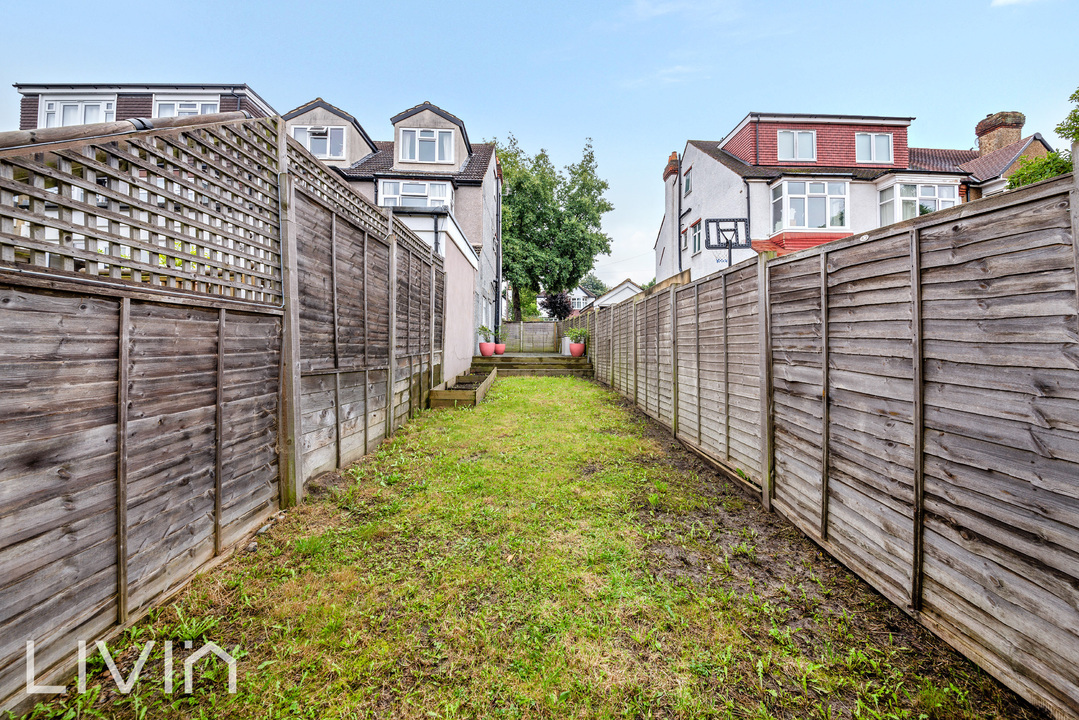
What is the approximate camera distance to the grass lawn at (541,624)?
1557 millimetres

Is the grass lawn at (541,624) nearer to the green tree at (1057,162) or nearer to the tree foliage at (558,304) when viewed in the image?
Result: the green tree at (1057,162)

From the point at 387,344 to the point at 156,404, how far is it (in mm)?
3257

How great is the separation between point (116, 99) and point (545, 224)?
827 inches

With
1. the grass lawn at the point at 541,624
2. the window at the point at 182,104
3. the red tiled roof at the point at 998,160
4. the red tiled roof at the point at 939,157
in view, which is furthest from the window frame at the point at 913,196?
the window at the point at 182,104

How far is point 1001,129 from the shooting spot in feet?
59.9

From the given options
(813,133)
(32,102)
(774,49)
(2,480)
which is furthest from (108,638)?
(32,102)

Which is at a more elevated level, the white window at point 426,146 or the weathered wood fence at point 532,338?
the white window at point 426,146

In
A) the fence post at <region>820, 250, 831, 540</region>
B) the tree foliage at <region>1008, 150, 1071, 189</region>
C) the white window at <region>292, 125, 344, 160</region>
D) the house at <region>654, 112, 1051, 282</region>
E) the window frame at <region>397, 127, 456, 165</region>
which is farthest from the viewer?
the white window at <region>292, 125, 344, 160</region>

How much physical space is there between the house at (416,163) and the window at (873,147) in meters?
15.7

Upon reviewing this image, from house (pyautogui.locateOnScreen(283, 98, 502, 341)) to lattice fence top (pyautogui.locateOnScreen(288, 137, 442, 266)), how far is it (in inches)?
413

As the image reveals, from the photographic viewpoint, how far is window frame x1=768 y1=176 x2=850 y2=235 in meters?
14.5

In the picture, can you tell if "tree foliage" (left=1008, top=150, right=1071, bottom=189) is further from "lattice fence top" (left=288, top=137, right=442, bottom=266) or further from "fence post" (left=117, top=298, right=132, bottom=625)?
"fence post" (left=117, top=298, right=132, bottom=625)

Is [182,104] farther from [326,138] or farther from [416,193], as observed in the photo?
[416,193]

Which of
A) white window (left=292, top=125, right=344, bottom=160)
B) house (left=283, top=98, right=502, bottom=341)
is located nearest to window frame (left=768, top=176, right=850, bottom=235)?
house (left=283, top=98, right=502, bottom=341)
